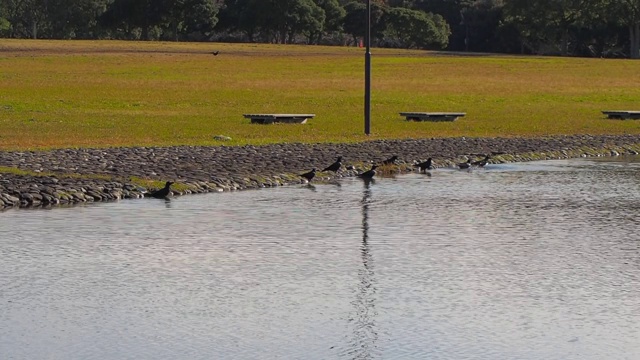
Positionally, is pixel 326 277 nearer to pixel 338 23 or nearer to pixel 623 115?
pixel 623 115

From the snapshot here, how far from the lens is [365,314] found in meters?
15.6

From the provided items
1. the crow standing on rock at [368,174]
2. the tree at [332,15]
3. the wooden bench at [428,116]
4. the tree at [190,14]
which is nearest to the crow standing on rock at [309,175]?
the crow standing on rock at [368,174]

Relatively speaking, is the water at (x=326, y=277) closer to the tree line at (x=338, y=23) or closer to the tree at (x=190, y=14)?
the tree at (x=190, y=14)

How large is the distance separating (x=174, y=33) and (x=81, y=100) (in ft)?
301

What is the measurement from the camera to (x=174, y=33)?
15175cm

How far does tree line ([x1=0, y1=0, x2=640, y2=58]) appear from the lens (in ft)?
481

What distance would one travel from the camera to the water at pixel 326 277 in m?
14.2

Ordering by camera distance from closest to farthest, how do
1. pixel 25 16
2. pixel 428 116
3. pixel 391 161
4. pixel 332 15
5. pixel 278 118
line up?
1. pixel 391 161
2. pixel 278 118
3. pixel 428 116
4. pixel 332 15
5. pixel 25 16

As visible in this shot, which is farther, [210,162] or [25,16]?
[25,16]

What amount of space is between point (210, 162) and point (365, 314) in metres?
18.2

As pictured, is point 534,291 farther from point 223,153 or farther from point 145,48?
point 145,48

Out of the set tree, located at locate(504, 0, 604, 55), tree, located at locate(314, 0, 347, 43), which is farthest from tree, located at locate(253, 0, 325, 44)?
tree, located at locate(504, 0, 604, 55)

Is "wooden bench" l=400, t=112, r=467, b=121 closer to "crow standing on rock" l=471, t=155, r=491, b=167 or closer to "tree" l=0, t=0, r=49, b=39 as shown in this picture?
"crow standing on rock" l=471, t=155, r=491, b=167

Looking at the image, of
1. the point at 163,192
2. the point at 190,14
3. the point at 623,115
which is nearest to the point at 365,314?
the point at 163,192
